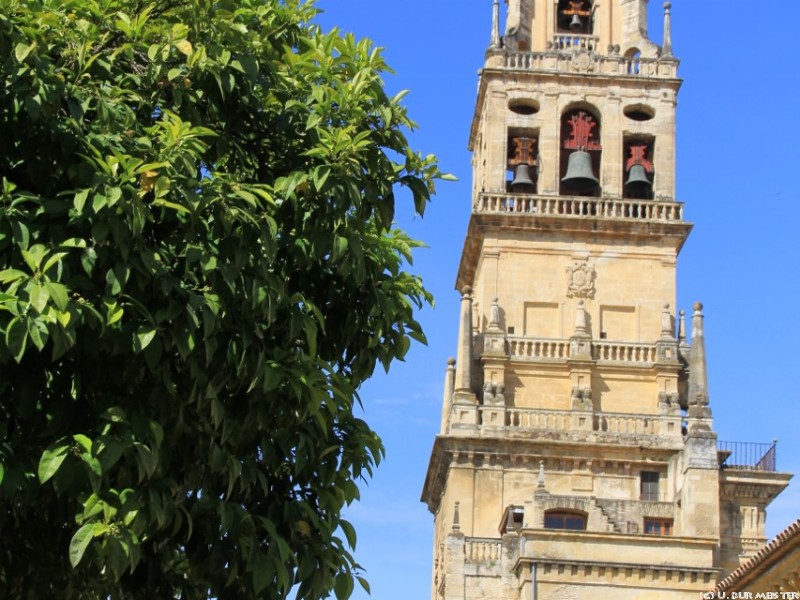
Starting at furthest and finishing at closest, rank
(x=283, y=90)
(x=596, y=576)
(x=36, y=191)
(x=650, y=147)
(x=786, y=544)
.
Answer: (x=650, y=147) < (x=596, y=576) < (x=786, y=544) < (x=283, y=90) < (x=36, y=191)

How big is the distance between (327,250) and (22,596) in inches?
142

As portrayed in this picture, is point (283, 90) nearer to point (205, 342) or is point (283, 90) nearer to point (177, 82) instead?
point (177, 82)

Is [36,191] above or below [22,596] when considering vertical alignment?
above

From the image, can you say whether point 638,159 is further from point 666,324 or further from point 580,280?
point 666,324

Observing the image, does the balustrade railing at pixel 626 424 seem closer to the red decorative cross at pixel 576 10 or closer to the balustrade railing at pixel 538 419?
the balustrade railing at pixel 538 419

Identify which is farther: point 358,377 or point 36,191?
point 358,377

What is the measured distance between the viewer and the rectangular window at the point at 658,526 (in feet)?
157

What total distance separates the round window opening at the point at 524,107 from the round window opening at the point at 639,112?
3135 mm

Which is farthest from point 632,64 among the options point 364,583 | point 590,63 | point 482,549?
point 364,583

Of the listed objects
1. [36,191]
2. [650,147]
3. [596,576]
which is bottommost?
[36,191]

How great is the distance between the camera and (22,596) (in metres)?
12.5

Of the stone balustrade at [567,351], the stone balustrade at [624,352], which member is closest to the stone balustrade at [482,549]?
the stone balustrade at [567,351]

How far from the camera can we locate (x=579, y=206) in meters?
54.3

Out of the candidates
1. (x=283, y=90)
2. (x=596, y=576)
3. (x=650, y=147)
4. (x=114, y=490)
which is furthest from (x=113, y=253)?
(x=650, y=147)
